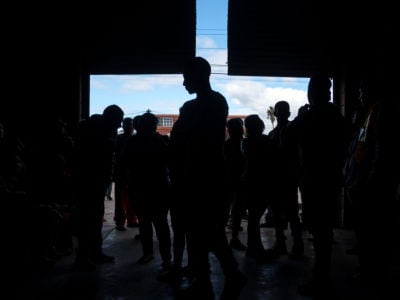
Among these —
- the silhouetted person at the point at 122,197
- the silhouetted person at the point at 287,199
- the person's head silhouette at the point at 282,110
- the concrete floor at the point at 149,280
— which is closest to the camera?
the concrete floor at the point at 149,280

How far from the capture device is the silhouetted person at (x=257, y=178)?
15.9 feet

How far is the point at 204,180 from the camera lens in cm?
288

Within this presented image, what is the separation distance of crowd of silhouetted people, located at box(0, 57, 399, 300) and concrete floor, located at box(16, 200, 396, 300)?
0.16m

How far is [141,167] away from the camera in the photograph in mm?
4367

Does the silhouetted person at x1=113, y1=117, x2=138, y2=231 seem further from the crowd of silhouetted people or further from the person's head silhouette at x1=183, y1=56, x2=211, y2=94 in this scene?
the person's head silhouette at x1=183, y1=56, x2=211, y2=94

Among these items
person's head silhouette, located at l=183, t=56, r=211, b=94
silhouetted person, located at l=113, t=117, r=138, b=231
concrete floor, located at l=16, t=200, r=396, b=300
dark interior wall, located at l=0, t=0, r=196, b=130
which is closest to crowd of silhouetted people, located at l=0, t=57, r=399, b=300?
person's head silhouette, located at l=183, t=56, r=211, b=94

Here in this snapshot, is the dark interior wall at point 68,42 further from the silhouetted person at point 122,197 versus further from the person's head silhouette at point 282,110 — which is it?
the person's head silhouette at point 282,110

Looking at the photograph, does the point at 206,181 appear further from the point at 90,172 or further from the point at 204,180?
the point at 90,172

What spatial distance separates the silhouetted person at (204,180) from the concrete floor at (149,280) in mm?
699

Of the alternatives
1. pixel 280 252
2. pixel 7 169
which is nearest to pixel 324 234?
pixel 280 252

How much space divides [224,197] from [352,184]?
4.69 ft

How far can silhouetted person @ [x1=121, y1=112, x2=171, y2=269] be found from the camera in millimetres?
4320

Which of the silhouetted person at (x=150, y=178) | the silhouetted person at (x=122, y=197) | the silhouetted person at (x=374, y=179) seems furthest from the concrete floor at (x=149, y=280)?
the silhouetted person at (x=122, y=197)

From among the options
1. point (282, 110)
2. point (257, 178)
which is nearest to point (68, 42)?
point (282, 110)
